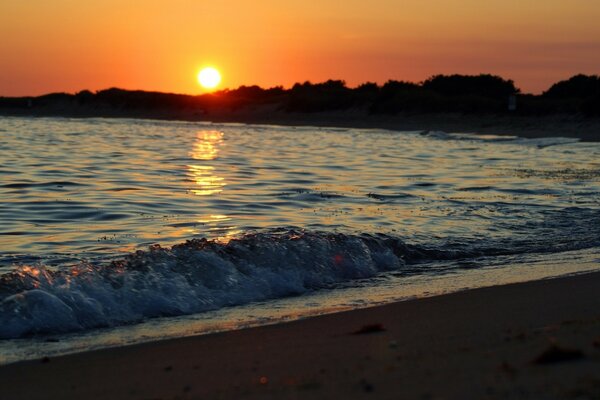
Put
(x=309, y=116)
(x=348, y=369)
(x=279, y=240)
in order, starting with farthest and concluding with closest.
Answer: (x=309, y=116) → (x=279, y=240) → (x=348, y=369)

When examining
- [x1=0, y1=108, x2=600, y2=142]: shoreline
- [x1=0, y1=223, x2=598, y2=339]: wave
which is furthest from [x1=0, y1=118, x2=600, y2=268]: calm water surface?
[x1=0, y1=108, x2=600, y2=142]: shoreline

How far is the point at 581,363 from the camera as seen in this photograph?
163 inches

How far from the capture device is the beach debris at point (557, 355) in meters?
4.20

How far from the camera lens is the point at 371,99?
190 ft

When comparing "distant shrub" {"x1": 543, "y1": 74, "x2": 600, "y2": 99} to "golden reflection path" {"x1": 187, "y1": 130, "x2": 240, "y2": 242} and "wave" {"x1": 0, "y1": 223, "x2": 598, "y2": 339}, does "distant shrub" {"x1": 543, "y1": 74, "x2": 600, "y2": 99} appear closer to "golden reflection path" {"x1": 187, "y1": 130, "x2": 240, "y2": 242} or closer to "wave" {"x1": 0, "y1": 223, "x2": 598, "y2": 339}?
"golden reflection path" {"x1": 187, "y1": 130, "x2": 240, "y2": 242}

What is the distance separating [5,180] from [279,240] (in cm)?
850

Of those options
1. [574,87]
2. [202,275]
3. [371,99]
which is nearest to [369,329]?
[202,275]

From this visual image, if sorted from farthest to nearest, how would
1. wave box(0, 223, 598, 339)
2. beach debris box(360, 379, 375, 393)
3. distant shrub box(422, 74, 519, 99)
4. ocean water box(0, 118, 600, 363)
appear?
distant shrub box(422, 74, 519, 99)
ocean water box(0, 118, 600, 363)
wave box(0, 223, 598, 339)
beach debris box(360, 379, 375, 393)

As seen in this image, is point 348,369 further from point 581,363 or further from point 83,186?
point 83,186

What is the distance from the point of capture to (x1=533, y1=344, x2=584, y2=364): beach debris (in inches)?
165

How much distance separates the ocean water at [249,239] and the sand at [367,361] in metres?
0.76

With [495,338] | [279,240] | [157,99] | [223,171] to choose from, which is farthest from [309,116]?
[495,338]

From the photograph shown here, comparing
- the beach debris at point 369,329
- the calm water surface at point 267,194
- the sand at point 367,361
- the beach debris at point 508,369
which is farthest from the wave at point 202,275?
the beach debris at point 508,369

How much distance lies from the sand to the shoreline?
29.5 meters
